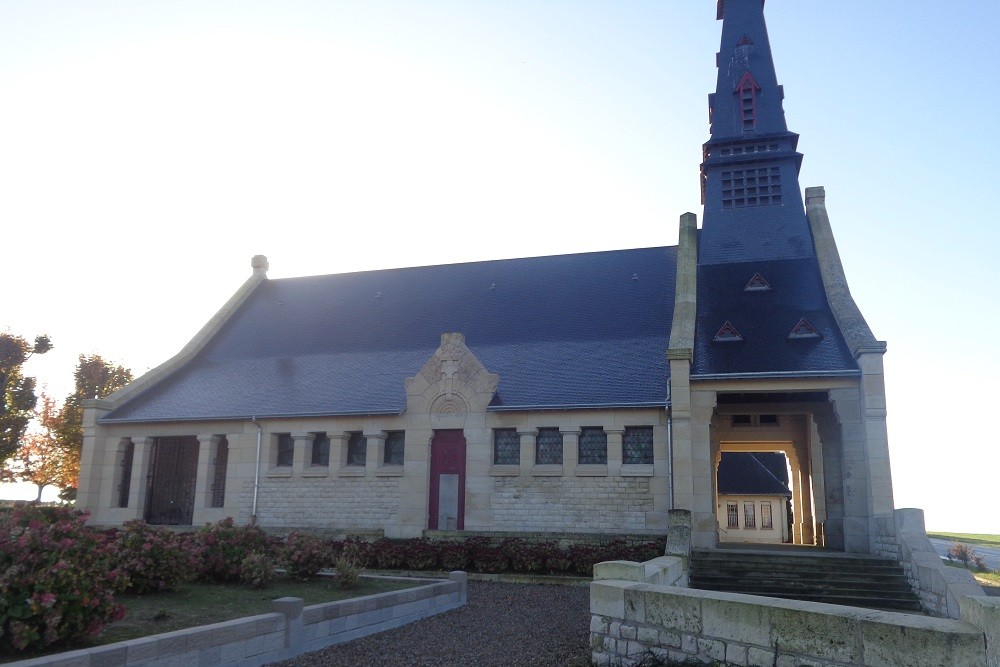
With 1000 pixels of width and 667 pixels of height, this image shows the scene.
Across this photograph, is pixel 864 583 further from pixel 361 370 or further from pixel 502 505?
pixel 361 370

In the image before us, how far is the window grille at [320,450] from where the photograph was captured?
24031 mm

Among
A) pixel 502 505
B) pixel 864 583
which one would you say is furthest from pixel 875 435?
pixel 502 505

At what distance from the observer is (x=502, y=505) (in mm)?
21578

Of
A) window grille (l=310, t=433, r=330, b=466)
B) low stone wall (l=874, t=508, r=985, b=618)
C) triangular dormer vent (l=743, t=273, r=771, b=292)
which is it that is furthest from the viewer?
window grille (l=310, t=433, r=330, b=466)

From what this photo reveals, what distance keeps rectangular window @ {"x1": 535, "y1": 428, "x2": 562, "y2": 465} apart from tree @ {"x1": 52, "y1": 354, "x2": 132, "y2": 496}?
2849cm

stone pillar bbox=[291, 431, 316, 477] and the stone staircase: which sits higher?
stone pillar bbox=[291, 431, 316, 477]

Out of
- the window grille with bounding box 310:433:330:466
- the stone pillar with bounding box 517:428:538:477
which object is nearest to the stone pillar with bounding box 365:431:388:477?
the window grille with bounding box 310:433:330:466

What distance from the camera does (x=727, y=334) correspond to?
71.6 ft

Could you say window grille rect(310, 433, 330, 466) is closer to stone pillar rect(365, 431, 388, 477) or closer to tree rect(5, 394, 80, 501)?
stone pillar rect(365, 431, 388, 477)

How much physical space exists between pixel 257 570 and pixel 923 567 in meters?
12.4

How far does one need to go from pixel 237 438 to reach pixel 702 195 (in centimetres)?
1944

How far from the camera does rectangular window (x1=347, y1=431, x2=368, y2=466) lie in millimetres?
23656

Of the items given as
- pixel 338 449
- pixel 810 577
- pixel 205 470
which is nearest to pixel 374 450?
pixel 338 449

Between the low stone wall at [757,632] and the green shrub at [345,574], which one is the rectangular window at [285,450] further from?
the low stone wall at [757,632]
